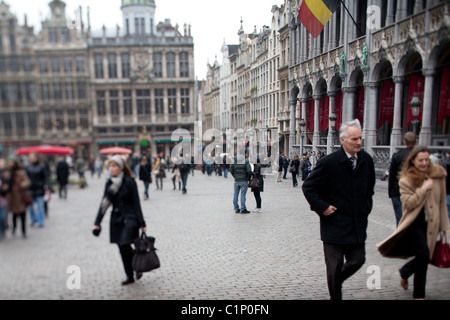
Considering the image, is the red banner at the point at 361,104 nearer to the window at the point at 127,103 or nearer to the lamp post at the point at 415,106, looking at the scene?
the lamp post at the point at 415,106

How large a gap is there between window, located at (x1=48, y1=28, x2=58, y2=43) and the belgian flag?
2.66 metres

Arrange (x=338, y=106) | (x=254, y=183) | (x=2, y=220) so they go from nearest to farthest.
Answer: (x=2, y=220), (x=338, y=106), (x=254, y=183)

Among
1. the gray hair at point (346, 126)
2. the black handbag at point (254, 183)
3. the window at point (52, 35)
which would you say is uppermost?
the window at point (52, 35)

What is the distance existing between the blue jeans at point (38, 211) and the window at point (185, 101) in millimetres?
1413

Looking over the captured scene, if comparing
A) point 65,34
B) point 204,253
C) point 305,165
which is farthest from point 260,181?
point 65,34

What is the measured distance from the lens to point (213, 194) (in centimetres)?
516

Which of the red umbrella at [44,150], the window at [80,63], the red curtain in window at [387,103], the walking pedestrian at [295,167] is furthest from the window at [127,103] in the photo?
the red curtain in window at [387,103]

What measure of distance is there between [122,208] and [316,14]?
3042 mm

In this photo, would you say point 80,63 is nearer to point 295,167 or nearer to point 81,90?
point 81,90

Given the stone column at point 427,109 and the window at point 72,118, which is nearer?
the window at point 72,118

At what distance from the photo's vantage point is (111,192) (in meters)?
3.35

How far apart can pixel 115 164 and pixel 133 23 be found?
4.20ft

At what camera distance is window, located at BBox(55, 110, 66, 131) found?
2.70 meters

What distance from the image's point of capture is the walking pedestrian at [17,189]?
8.16 feet
